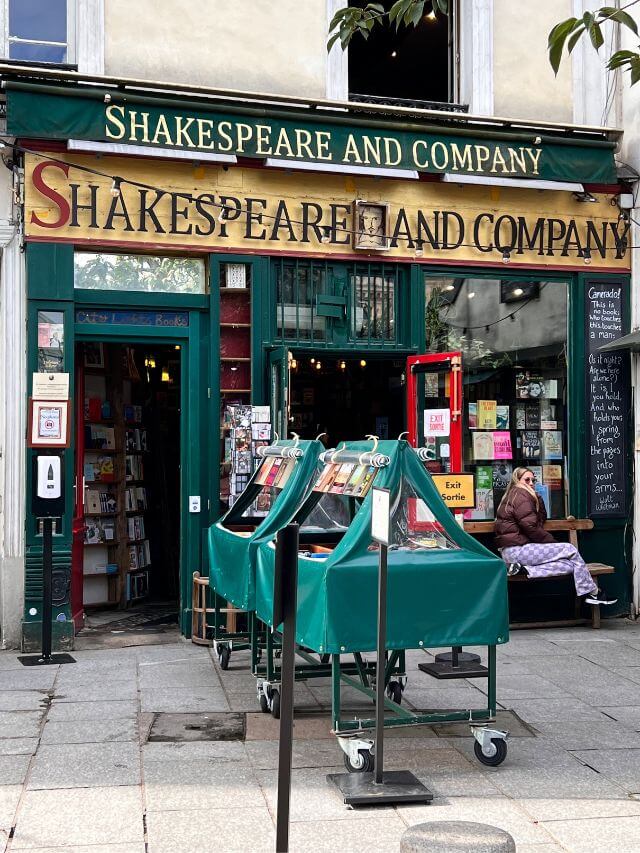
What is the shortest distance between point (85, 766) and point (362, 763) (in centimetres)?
158

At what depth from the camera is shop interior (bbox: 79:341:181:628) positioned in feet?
36.0

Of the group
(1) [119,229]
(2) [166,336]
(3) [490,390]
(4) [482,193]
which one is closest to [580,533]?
(3) [490,390]

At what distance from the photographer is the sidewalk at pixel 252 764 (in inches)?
195

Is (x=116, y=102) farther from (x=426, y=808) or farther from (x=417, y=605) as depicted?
(x=426, y=808)

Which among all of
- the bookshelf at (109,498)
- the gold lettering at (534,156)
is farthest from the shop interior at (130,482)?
the gold lettering at (534,156)

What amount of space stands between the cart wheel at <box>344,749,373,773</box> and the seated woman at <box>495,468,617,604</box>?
452 centimetres

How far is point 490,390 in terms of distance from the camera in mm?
10656

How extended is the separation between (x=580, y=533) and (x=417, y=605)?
5.20 m

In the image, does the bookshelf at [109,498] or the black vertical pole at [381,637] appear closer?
the black vertical pole at [381,637]

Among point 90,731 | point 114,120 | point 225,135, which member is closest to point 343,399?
point 225,135

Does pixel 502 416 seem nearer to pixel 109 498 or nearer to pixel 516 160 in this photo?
pixel 516 160

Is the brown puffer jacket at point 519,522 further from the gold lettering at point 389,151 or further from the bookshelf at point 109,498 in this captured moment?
the bookshelf at point 109,498

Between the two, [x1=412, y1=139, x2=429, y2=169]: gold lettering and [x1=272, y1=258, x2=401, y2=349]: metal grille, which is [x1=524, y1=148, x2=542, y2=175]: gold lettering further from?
[x1=272, y1=258, x2=401, y2=349]: metal grille

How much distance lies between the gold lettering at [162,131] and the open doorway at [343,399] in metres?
3.49
